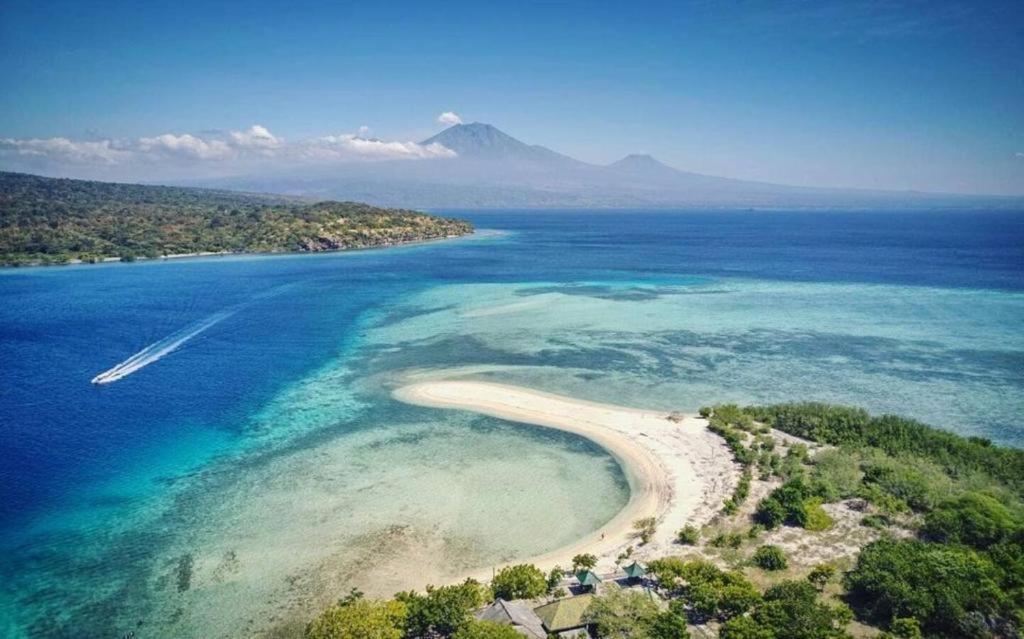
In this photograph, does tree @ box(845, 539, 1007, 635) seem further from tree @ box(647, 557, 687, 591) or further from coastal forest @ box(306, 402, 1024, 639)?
tree @ box(647, 557, 687, 591)

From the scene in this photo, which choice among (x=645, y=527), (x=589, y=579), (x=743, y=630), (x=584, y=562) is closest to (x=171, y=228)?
(x=645, y=527)

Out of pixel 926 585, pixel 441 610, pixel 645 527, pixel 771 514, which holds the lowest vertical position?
pixel 645 527

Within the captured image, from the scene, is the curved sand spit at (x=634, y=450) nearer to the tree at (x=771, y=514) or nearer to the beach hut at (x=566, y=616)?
the tree at (x=771, y=514)

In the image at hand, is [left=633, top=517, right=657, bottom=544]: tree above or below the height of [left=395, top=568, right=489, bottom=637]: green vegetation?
below

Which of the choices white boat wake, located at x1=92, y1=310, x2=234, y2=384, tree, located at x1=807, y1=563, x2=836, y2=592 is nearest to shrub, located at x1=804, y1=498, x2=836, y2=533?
tree, located at x1=807, y1=563, x2=836, y2=592

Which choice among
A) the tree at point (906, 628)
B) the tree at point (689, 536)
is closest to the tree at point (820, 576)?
the tree at point (906, 628)

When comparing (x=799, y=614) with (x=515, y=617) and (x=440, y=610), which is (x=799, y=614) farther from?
(x=440, y=610)
